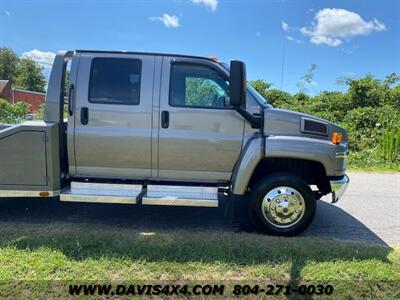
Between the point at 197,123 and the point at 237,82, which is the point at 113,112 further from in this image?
the point at 237,82

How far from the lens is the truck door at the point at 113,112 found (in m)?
4.88

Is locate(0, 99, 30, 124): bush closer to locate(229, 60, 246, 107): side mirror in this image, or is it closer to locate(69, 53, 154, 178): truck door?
locate(69, 53, 154, 178): truck door

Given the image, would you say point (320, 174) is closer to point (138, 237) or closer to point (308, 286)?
point (308, 286)

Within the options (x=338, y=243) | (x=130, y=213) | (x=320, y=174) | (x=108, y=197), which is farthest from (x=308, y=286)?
(x=130, y=213)

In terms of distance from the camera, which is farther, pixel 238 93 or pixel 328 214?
pixel 328 214

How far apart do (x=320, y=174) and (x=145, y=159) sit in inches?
92.1

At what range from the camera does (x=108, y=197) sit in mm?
4766

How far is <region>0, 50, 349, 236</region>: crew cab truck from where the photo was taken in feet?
15.7

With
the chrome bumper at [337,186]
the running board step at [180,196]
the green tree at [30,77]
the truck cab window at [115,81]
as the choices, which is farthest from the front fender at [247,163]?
the green tree at [30,77]

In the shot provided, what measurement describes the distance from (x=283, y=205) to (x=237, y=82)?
165 cm

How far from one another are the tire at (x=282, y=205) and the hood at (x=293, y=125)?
567mm

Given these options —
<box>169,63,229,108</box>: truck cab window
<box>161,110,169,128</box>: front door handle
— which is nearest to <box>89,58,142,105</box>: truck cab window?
<box>161,110,169,128</box>: front door handle

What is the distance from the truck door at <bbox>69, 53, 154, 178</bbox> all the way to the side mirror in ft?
3.53

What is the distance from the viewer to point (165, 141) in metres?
4.90
